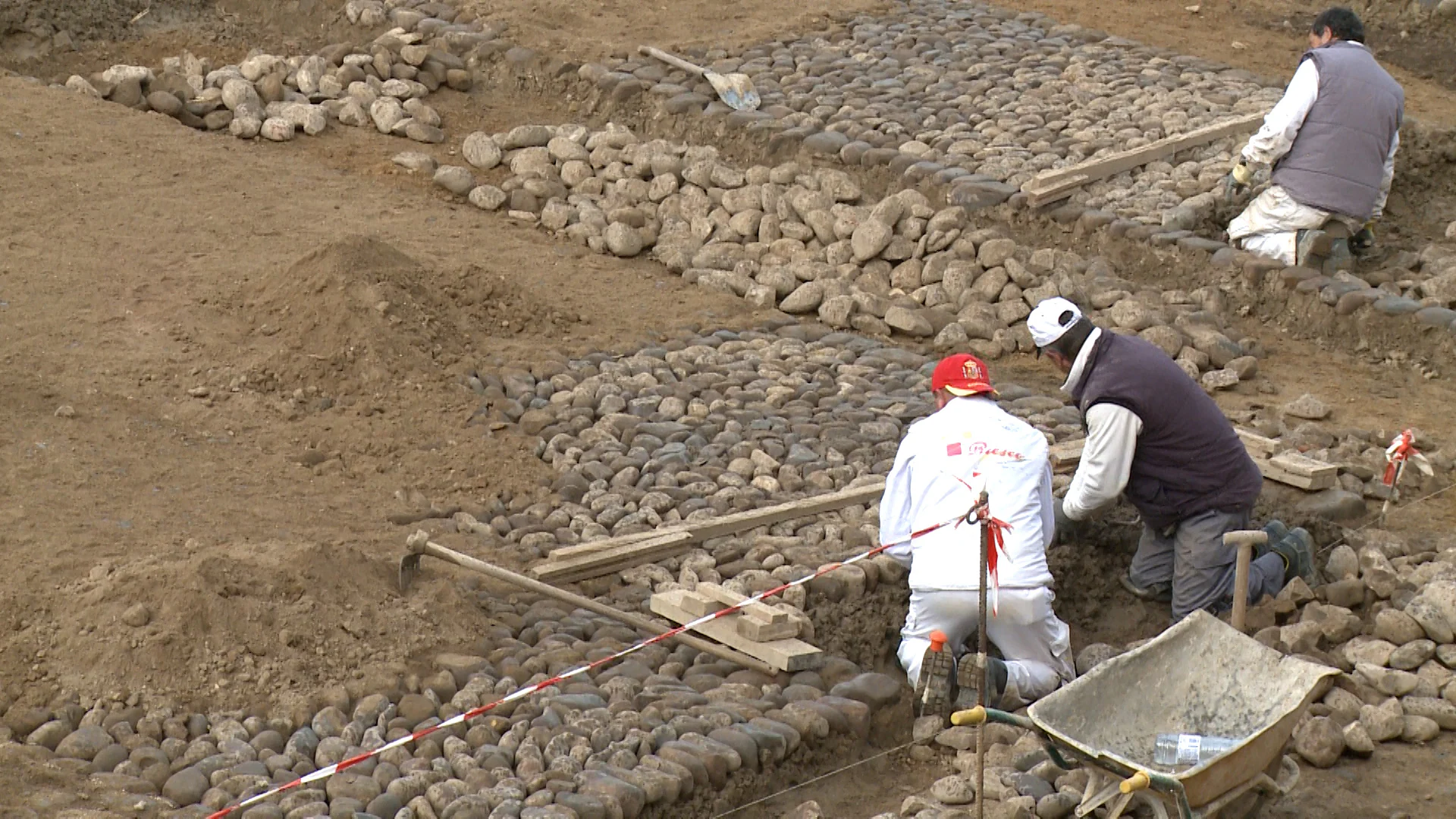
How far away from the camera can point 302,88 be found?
1185 cm

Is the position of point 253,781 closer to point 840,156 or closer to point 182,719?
point 182,719

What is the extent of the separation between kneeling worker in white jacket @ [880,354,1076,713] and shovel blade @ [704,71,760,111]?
5766 millimetres

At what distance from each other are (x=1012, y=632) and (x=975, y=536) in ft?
1.35

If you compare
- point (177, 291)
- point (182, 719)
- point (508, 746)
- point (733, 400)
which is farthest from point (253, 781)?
point (177, 291)

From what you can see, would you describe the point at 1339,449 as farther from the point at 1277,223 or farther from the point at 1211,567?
the point at 1277,223

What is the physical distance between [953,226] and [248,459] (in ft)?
15.3

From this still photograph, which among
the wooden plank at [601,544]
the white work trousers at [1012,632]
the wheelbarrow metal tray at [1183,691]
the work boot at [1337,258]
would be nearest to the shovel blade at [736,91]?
the work boot at [1337,258]

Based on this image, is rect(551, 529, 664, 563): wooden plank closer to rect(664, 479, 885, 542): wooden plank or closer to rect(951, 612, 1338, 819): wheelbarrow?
rect(664, 479, 885, 542): wooden plank

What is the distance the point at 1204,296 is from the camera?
9406 mm

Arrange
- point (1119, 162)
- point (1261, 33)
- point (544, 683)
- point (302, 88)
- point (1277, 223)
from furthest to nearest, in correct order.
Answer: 1. point (1261, 33)
2. point (302, 88)
3. point (1119, 162)
4. point (1277, 223)
5. point (544, 683)

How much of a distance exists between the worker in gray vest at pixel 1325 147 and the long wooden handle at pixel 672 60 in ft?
13.7

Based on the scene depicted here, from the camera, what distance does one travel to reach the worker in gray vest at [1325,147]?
920 centimetres

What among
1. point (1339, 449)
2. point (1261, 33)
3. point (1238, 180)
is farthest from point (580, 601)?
point (1261, 33)

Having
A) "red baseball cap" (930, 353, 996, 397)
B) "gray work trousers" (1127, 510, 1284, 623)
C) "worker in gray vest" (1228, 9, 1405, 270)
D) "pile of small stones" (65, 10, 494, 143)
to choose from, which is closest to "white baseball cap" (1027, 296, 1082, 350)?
"red baseball cap" (930, 353, 996, 397)
